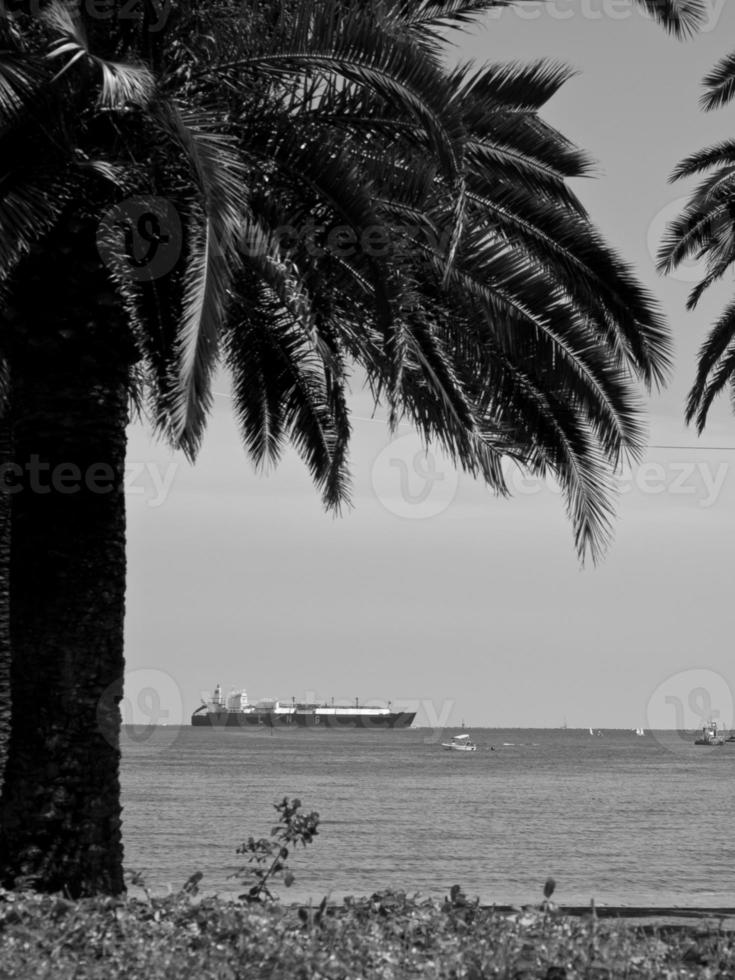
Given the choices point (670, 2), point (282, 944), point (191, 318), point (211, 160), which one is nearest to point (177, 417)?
point (191, 318)

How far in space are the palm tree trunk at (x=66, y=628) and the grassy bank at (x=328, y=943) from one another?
0.88m

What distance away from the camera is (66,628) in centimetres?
909

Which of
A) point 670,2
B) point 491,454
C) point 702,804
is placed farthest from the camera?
point 702,804

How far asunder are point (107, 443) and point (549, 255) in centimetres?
369

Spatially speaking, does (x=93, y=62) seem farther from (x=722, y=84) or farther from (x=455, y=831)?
(x=455, y=831)

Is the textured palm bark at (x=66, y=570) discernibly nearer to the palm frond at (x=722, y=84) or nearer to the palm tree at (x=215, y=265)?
the palm tree at (x=215, y=265)

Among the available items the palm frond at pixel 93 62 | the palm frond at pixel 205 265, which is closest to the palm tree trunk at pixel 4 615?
the palm frond at pixel 205 265

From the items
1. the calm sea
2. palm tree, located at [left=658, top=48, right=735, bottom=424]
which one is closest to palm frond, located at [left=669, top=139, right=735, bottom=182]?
palm tree, located at [left=658, top=48, right=735, bottom=424]

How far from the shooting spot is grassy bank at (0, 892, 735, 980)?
6613mm

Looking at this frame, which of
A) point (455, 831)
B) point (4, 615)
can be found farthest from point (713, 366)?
point (455, 831)

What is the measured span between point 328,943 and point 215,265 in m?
3.95

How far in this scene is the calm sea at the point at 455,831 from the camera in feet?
109

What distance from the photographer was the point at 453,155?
825 cm

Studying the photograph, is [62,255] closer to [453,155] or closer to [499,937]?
[453,155]
